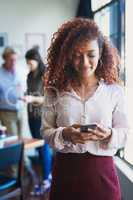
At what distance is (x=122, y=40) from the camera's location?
1594 mm

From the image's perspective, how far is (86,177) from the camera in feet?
3.95

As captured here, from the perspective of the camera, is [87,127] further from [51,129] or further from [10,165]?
[10,165]

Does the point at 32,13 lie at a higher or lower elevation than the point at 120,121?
higher

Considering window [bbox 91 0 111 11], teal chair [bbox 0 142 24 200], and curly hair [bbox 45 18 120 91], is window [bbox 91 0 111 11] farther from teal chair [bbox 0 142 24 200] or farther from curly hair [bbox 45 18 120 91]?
teal chair [bbox 0 142 24 200]

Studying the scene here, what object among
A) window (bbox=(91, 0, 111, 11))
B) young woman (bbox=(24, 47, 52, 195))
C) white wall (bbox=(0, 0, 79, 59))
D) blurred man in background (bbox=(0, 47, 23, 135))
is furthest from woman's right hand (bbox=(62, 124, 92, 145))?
blurred man in background (bbox=(0, 47, 23, 135))

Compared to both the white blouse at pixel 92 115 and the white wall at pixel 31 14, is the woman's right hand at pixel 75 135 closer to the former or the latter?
the white blouse at pixel 92 115

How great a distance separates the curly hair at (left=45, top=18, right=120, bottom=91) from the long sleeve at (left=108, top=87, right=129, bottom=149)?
0.23 feet

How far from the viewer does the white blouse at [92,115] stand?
A: 1.18 m

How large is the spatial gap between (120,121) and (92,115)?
10 cm

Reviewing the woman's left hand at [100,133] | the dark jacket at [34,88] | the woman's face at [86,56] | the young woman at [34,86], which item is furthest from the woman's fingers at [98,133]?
the dark jacket at [34,88]

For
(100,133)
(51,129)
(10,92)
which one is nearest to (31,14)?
(10,92)

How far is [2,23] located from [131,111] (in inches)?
48.2

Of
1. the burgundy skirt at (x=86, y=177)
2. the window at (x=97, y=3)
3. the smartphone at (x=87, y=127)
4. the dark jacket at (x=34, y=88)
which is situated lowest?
the burgundy skirt at (x=86, y=177)

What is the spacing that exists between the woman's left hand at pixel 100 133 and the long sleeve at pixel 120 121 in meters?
0.03
